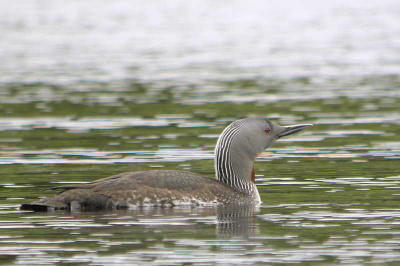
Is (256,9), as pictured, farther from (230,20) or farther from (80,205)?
(80,205)

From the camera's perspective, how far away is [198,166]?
16.9 metres

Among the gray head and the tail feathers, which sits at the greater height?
the gray head

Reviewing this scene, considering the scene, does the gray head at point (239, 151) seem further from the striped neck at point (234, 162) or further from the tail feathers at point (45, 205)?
the tail feathers at point (45, 205)

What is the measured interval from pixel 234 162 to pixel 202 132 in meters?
7.00

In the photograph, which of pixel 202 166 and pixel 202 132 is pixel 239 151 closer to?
pixel 202 166

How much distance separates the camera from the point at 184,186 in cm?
1330

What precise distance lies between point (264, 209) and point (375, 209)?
1274mm

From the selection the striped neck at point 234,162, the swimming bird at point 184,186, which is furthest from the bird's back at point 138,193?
the striped neck at point 234,162

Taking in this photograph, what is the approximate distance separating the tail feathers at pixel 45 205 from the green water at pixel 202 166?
22cm

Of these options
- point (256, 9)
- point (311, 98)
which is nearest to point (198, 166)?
point (311, 98)

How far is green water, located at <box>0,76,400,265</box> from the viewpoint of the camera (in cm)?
1091

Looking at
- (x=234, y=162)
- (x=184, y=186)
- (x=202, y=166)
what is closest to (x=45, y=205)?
(x=184, y=186)

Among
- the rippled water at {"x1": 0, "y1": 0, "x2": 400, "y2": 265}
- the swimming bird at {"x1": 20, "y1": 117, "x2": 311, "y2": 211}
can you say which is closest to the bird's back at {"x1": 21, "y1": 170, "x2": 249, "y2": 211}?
the swimming bird at {"x1": 20, "y1": 117, "x2": 311, "y2": 211}

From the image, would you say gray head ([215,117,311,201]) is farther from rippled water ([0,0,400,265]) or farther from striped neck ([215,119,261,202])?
rippled water ([0,0,400,265])
